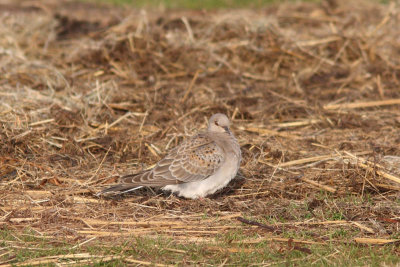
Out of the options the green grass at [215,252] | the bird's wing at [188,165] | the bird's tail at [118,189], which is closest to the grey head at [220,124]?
the bird's wing at [188,165]

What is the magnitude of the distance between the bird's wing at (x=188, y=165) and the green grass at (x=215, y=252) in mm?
1146

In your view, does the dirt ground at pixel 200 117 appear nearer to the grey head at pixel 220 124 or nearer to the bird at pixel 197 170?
the bird at pixel 197 170

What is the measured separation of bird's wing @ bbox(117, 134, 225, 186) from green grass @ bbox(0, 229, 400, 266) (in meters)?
1.15

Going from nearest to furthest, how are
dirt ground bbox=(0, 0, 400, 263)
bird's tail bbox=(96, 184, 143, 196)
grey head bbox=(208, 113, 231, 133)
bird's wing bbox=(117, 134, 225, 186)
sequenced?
dirt ground bbox=(0, 0, 400, 263) → bird's tail bbox=(96, 184, 143, 196) → bird's wing bbox=(117, 134, 225, 186) → grey head bbox=(208, 113, 231, 133)

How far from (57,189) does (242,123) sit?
9.26ft

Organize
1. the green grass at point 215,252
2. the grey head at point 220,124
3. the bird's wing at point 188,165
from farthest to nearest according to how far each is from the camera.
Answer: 1. the grey head at point 220,124
2. the bird's wing at point 188,165
3. the green grass at point 215,252

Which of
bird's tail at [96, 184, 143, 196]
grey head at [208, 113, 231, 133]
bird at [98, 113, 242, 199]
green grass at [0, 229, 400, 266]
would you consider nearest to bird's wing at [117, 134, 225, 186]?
bird at [98, 113, 242, 199]

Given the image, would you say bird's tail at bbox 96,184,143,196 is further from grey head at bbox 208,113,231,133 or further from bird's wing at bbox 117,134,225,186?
grey head at bbox 208,113,231,133

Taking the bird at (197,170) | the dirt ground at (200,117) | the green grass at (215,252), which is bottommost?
the dirt ground at (200,117)

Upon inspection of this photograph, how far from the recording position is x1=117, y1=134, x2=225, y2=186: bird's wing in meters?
6.25

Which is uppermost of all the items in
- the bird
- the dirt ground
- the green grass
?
the green grass

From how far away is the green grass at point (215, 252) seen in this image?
15.6 ft

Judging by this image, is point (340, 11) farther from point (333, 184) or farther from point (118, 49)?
point (333, 184)

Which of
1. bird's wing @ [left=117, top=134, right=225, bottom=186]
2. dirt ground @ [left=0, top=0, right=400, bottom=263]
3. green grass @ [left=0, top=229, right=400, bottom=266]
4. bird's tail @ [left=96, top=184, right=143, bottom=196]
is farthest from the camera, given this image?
bird's wing @ [left=117, top=134, right=225, bottom=186]
